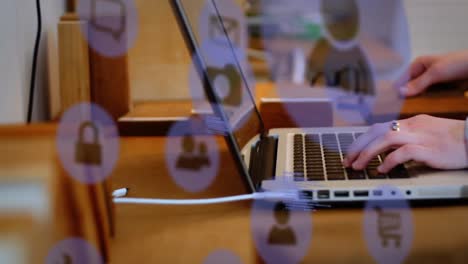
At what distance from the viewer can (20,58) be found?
0.78 metres

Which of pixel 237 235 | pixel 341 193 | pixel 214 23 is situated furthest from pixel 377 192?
pixel 214 23

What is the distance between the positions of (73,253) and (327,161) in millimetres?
421

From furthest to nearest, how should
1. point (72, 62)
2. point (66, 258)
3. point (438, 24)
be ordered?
point (438, 24) < point (72, 62) < point (66, 258)

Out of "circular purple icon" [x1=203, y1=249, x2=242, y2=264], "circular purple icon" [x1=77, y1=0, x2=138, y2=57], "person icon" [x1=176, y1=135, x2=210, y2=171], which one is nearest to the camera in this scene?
"circular purple icon" [x1=203, y1=249, x2=242, y2=264]

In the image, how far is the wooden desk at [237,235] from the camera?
0.52 metres

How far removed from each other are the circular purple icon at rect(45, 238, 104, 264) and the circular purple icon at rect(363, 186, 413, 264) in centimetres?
25

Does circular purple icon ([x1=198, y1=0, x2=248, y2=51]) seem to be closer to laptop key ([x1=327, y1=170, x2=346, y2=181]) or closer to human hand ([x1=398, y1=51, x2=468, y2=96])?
laptop key ([x1=327, y1=170, x2=346, y2=181])

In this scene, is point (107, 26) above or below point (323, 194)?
above

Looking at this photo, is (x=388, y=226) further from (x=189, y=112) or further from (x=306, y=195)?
(x=189, y=112)

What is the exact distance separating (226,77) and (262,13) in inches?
86.7

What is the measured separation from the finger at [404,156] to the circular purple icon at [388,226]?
68 mm

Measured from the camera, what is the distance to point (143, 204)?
63cm

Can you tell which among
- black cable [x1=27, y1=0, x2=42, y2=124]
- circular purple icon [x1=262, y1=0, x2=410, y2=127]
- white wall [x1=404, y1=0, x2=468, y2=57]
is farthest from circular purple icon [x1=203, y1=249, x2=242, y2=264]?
white wall [x1=404, y1=0, x2=468, y2=57]

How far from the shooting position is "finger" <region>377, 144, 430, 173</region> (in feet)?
2.18
